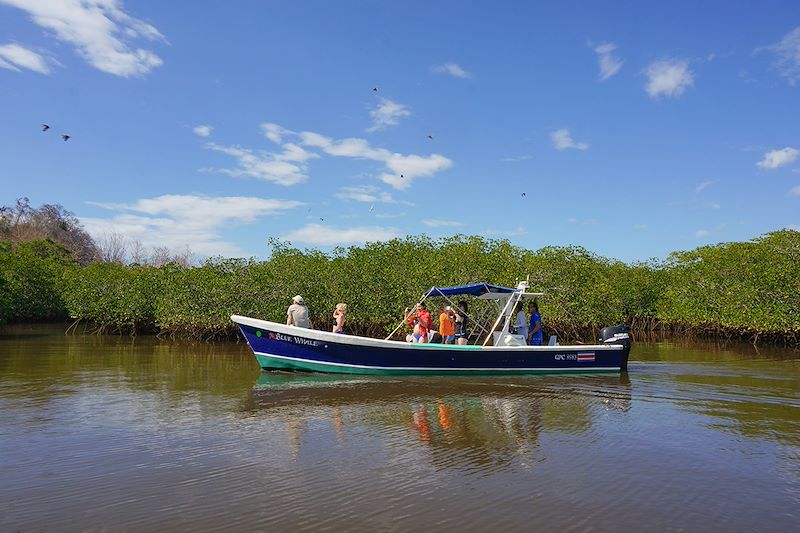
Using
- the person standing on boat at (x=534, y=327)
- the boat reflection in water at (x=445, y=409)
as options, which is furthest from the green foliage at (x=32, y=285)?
the person standing on boat at (x=534, y=327)

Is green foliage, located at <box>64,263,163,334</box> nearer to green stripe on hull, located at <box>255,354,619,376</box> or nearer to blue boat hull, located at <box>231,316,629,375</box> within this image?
green stripe on hull, located at <box>255,354,619,376</box>

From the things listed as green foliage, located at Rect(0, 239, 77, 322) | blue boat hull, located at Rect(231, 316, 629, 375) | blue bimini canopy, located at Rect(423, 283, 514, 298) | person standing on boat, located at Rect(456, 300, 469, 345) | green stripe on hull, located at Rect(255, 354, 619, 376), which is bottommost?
green stripe on hull, located at Rect(255, 354, 619, 376)

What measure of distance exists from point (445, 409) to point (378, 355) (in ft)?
10.8

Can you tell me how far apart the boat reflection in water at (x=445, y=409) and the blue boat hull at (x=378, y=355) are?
265mm

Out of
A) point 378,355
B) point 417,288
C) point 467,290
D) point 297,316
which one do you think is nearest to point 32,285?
point 417,288

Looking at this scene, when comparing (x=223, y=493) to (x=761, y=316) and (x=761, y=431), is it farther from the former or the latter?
(x=761, y=316)

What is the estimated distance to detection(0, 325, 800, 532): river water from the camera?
15.6 ft

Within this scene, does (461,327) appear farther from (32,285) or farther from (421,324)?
(32,285)

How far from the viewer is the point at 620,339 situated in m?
13.2

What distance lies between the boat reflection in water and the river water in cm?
4

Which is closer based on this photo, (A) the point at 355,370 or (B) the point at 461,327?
(A) the point at 355,370

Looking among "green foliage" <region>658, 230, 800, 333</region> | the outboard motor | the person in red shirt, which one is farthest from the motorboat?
"green foliage" <region>658, 230, 800, 333</region>

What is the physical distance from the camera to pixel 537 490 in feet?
17.6

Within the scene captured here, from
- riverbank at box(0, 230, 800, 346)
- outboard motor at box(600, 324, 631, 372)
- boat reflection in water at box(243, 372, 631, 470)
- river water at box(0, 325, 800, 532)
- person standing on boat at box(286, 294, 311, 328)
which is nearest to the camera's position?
river water at box(0, 325, 800, 532)
